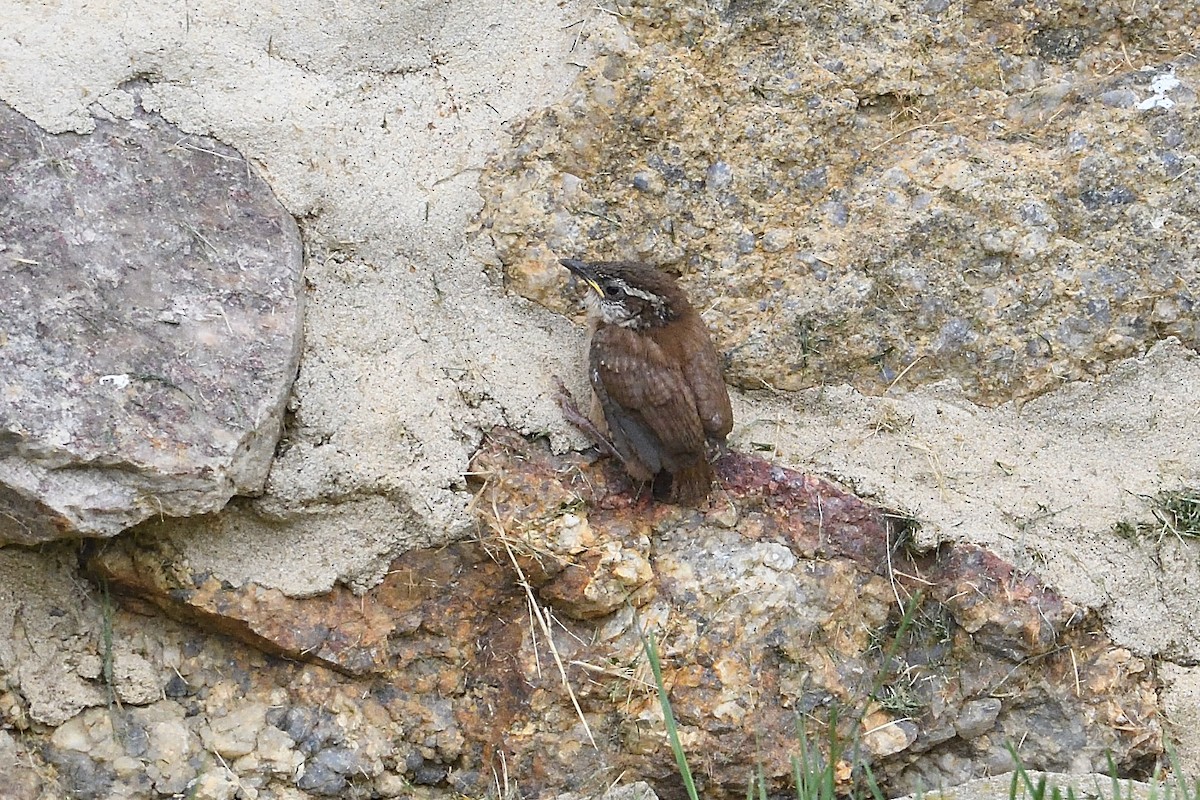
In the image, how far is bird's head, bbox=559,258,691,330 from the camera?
4180 millimetres

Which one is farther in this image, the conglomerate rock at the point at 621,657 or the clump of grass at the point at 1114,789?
the conglomerate rock at the point at 621,657

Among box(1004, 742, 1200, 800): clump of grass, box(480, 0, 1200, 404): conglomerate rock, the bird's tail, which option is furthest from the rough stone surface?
box(1004, 742, 1200, 800): clump of grass

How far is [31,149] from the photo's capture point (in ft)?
12.4

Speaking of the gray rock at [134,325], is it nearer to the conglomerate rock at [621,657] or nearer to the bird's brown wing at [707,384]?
the conglomerate rock at [621,657]

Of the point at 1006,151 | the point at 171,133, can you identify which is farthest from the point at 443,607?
the point at 1006,151

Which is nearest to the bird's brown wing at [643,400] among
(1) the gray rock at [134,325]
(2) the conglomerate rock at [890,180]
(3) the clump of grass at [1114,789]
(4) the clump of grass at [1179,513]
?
(2) the conglomerate rock at [890,180]

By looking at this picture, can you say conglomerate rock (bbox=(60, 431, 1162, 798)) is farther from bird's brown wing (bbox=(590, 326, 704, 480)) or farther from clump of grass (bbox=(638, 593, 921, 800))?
bird's brown wing (bbox=(590, 326, 704, 480))

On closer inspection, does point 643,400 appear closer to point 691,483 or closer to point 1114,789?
point 691,483

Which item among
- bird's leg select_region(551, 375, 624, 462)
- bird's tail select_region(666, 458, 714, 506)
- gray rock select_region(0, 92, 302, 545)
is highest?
gray rock select_region(0, 92, 302, 545)

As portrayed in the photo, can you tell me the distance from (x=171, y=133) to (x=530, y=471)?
1.49m

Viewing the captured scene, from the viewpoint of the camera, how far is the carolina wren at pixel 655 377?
13.6 ft

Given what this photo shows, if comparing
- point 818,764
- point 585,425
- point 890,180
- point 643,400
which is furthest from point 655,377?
point 818,764

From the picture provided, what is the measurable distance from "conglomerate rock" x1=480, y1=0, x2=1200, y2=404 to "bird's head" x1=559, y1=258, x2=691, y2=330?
106mm

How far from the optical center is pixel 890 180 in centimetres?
433
